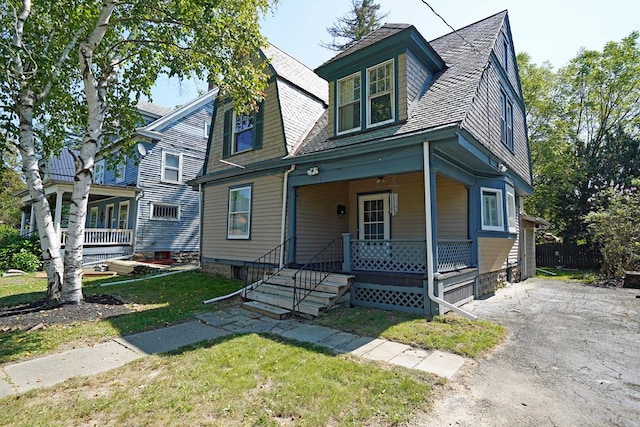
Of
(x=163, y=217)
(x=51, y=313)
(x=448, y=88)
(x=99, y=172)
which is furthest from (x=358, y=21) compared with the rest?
(x=51, y=313)

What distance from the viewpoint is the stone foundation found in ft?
29.1

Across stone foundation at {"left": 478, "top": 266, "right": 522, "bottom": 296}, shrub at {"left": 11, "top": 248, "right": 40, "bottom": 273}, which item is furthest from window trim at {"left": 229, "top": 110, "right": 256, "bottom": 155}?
shrub at {"left": 11, "top": 248, "right": 40, "bottom": 273}

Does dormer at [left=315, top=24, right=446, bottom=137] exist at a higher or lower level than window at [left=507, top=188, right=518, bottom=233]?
higher

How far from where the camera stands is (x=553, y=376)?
12.7 feet

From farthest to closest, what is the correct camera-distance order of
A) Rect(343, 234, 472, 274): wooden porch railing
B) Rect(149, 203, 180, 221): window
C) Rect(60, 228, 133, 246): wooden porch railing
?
1. Rect(149, 203, 180, 221): window
2. Rect(60, 228, 133, 246): wooden porch railing
3. Rect(343, 234, 472, 274): wooden porch railing

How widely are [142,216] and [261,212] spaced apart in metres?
9.10

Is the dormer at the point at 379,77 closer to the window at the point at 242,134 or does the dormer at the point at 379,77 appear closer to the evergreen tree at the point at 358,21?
the window at the point at 242,134

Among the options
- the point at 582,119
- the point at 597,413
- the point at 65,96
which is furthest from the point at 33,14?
the point at 582,119

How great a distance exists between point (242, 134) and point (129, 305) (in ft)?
20.4

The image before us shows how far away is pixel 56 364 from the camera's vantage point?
421 centimetres

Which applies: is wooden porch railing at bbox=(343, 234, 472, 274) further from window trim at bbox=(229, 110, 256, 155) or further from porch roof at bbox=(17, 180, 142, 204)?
porch roof at bbox=(17, 180, 142, 204)

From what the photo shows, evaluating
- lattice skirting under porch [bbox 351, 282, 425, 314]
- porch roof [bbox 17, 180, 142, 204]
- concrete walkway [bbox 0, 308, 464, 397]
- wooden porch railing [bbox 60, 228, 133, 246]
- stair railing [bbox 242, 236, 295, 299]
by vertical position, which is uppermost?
porch roof [bbox 17, 180, 142, 204]

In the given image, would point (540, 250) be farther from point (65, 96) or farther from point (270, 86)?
point (65, 96)

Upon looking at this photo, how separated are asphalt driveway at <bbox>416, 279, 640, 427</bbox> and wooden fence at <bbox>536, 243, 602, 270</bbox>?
11.6 meters
